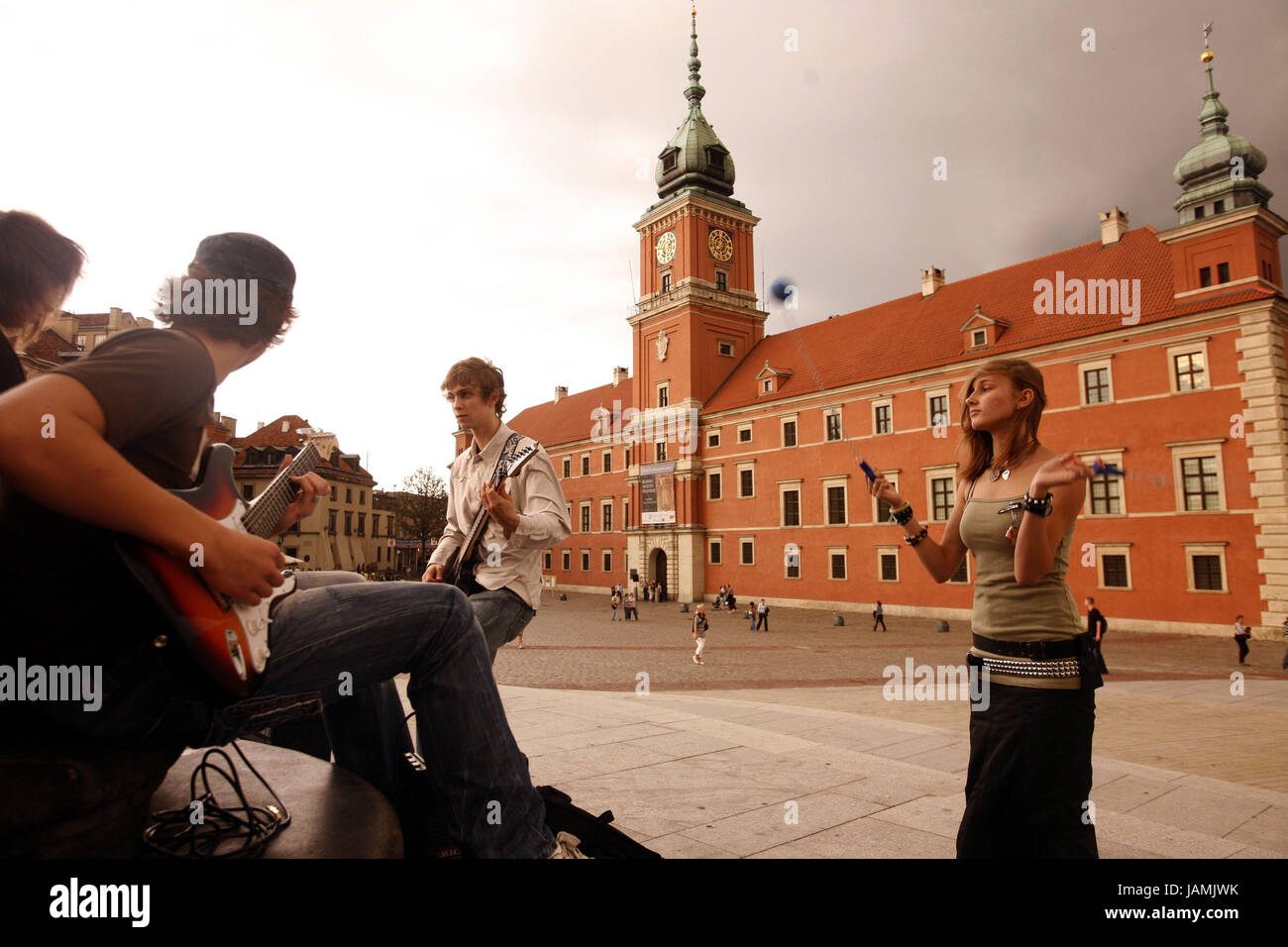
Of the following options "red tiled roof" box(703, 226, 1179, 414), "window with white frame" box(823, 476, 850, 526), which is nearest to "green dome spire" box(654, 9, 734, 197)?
"red tiled roof" box(703, 226, 1179, 414)

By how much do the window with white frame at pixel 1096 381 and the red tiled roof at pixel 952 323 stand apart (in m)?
1.24

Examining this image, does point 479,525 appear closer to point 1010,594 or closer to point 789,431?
point 1010,594

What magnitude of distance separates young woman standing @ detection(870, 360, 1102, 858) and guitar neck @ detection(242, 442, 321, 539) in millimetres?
2357

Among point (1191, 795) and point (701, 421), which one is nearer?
point (1191, 795)

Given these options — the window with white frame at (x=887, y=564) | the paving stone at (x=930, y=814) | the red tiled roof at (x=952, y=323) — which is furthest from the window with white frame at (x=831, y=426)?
the paving stone at (x=930, y=814)

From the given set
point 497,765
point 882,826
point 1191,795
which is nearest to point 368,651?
point 497,765

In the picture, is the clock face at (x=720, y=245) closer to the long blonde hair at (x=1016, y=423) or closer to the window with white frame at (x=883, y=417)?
the window with white frame at (x=883, y=417)

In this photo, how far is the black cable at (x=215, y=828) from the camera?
1.64 m

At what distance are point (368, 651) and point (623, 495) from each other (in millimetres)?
48322

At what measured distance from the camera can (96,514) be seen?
4.17 feet

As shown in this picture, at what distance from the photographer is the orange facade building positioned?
79.2 ft
